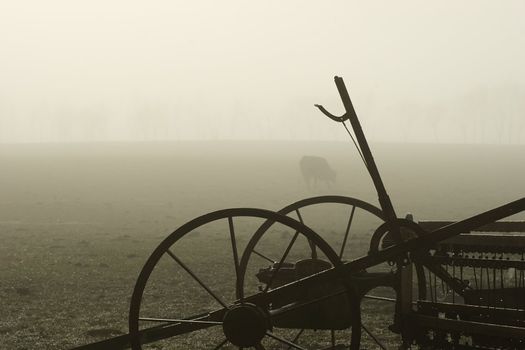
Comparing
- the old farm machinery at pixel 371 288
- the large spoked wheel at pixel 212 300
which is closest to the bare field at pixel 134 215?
the large spoked wheel at pixel 212 300

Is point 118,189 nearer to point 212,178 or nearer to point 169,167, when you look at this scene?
point 212,178

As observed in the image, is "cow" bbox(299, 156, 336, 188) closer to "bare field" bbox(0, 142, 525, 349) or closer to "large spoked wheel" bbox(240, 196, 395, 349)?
"bare field" bbox(0, 142, 525, 349)

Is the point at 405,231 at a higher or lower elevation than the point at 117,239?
A: higher

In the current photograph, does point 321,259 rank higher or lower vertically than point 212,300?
higher

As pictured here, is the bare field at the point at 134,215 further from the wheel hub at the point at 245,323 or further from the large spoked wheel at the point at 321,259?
the wheel hub at the point at 245,323

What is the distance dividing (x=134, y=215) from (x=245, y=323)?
2173 centimetres

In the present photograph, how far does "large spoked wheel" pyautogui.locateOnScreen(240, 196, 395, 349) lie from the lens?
5340mm

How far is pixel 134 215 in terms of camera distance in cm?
2589

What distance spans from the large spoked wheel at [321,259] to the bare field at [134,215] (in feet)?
0.45

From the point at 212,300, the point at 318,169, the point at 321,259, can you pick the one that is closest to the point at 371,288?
the point at 321,259

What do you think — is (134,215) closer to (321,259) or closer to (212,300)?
(212,300)

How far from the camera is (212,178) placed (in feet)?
155

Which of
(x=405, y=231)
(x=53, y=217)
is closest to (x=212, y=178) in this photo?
(x=53, y=217)

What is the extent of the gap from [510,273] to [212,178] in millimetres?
36869
